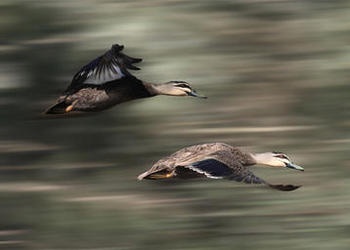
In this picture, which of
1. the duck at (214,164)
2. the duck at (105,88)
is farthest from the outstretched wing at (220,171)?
the duck at (105,88)

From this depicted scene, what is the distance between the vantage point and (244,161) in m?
1.70

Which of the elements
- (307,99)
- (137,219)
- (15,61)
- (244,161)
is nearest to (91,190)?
(137,219)

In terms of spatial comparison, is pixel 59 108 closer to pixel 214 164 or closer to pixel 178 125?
pixel 214 164

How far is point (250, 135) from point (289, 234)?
290 millimetres

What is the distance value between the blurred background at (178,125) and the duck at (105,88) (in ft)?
3.10

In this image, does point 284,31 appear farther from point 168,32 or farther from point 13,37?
point 13,37

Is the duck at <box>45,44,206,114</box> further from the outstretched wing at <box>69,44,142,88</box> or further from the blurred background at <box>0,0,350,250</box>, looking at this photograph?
the blurred background at <box>0,0,350,250</box>

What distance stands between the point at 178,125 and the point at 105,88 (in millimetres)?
1067

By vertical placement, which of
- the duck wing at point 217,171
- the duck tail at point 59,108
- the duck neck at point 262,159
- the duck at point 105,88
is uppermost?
the duck at point 105,88

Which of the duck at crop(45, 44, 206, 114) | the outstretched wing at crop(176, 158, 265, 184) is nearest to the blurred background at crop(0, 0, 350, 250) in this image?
the duck at crop(45, 44, 206, 114)

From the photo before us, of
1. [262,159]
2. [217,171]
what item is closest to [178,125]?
[262,159]

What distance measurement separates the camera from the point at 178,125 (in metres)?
2.75

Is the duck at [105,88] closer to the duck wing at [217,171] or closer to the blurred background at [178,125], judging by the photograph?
the duck wing at [217,171]

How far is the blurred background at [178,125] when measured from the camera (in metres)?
2.72
